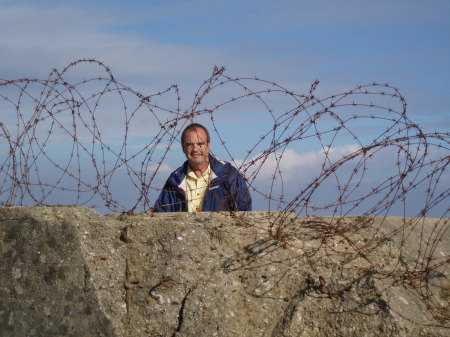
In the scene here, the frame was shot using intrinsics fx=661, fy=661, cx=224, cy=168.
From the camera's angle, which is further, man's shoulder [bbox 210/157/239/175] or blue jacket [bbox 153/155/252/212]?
man's shoulder [bbox 210/157/239/175]

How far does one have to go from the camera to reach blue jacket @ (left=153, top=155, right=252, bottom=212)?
4.92 meters

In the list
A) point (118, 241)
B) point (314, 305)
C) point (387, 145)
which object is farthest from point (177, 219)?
point (387, 145)

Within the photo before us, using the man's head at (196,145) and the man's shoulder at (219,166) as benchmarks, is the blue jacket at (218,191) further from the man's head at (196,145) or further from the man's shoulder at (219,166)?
the man's head at (196,145)

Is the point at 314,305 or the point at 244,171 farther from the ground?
the point at 244,171

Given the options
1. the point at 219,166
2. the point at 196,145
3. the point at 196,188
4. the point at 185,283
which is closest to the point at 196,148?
the point at 196,145

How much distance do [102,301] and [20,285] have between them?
0.60 m

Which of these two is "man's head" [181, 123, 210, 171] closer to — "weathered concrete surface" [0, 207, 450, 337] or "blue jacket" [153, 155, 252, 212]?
"blue jacket" [153, 155, 252, 212]

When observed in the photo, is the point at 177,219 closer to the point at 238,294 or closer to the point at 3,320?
the point at 238,294

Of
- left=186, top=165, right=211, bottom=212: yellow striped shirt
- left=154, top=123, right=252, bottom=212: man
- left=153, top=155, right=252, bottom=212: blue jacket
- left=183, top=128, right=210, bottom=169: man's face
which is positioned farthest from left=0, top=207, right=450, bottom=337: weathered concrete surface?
left=183, top=128, right=210, bottom=169: man's face

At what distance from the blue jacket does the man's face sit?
0.12 m

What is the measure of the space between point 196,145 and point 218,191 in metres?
0.50

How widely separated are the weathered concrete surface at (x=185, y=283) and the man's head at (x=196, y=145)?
3.21ft

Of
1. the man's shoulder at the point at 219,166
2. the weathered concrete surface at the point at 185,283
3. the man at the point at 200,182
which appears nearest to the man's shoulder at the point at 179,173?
the man at the point at 200,182

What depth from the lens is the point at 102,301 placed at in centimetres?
437
